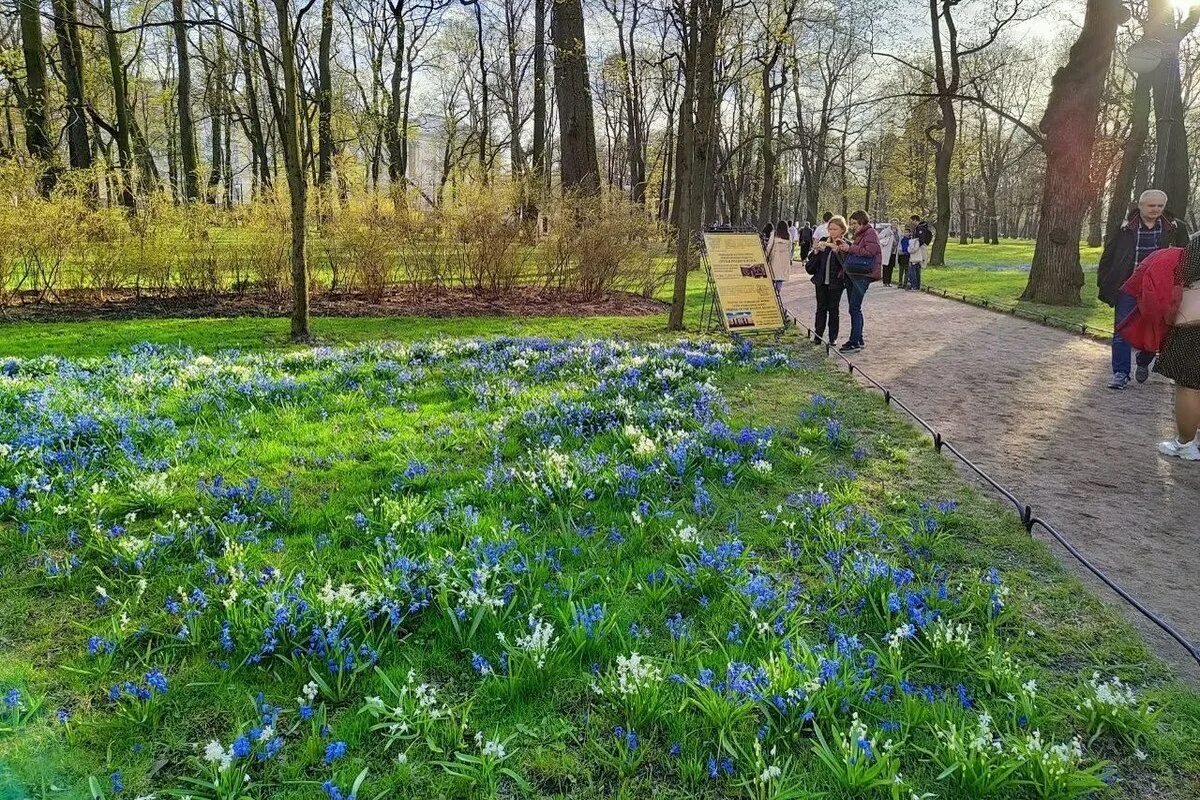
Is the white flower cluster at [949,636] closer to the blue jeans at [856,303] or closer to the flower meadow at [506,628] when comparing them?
the flower meadow at [506,628]

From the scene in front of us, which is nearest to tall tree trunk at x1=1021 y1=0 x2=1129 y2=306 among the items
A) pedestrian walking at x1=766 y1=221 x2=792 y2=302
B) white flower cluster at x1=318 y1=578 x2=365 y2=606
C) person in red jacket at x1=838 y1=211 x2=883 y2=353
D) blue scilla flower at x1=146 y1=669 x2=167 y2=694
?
pedestrian walking at x1=766 y1=221 x2=792 y2=302

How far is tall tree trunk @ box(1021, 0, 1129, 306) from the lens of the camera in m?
14.3

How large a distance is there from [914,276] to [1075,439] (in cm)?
1555

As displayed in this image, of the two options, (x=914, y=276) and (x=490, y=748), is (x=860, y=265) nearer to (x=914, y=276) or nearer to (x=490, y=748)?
(x=490, y=748)

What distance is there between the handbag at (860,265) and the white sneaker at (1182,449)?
492 centimetres

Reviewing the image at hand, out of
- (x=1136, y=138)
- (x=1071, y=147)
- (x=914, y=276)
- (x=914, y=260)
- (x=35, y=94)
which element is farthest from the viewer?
(x=1136, y=138)

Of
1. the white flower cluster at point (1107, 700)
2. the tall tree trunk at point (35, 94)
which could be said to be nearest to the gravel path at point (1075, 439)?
the white flower cluster at point (1107, 700)

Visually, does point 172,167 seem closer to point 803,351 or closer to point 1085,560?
point 803,351

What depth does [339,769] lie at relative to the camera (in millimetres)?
2332

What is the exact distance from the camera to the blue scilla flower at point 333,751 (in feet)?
7.68

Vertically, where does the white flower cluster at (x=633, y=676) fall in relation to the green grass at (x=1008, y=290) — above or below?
below

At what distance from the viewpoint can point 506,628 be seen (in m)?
3.11

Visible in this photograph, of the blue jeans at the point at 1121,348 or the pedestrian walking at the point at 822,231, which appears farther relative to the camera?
the pedestrian walking at the point at 822,231

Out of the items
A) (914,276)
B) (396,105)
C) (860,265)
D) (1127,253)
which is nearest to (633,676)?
(1127,253)
